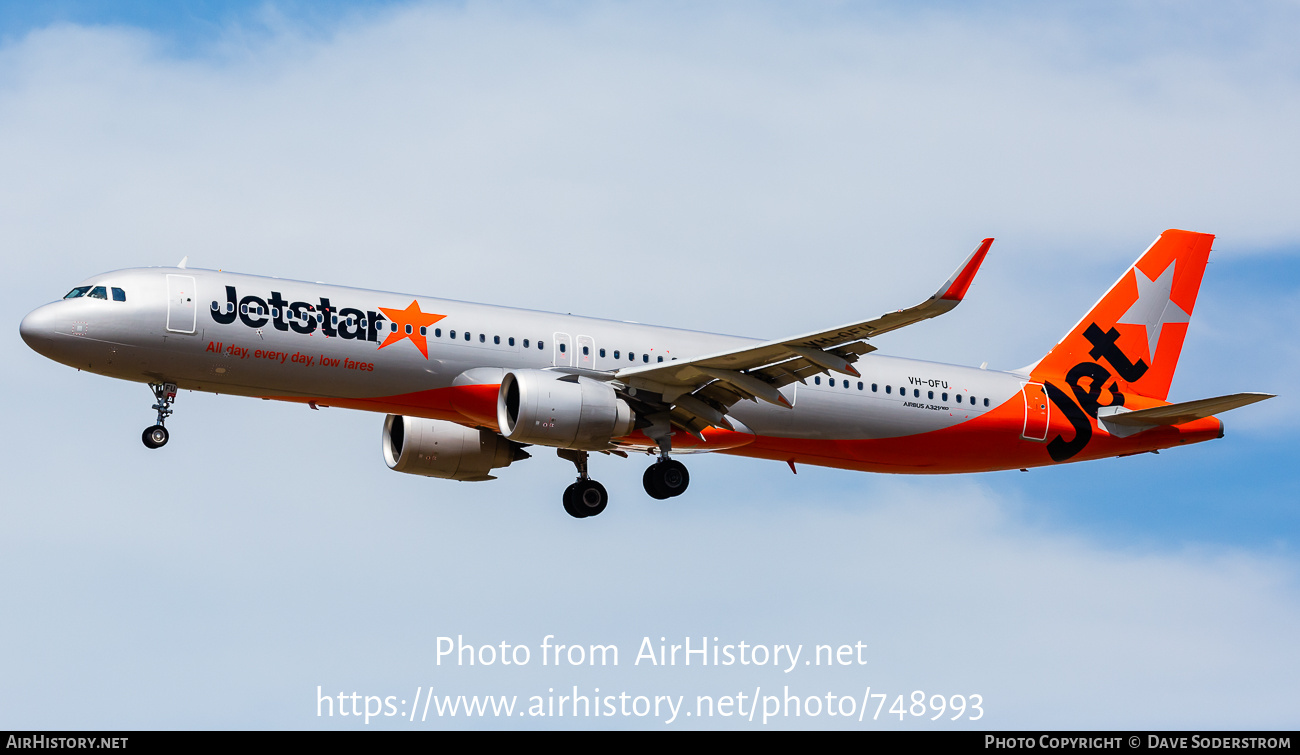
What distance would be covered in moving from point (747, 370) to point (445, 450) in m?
8.52

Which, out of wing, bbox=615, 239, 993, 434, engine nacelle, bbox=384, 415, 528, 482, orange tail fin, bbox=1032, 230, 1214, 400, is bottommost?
wing, bbox=615, 239, 993, 434

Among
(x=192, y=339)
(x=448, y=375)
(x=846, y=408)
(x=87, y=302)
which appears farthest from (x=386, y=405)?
(x=846, y=408)

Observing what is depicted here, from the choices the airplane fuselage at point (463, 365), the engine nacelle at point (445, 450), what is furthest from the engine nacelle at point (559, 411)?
the engine nacelle at point (445, 450)

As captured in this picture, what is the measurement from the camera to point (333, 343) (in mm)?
31422

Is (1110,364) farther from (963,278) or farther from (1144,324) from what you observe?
(963,278)

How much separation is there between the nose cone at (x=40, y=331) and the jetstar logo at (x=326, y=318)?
3.13m

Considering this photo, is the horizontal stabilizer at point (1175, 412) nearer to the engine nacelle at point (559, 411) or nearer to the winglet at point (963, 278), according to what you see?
the winglet at point (963, 278)

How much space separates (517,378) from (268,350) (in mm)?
5053

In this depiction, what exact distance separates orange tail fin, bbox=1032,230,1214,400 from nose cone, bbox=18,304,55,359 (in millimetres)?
23442

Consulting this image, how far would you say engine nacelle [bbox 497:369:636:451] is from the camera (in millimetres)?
31266

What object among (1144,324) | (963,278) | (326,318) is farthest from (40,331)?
(1144,324)

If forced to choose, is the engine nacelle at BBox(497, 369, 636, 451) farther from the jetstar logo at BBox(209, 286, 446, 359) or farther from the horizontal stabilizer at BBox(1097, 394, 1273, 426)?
the horizontal stabilizer at BBox(1097, 394, 1273, 426)

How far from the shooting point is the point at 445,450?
37.1 m

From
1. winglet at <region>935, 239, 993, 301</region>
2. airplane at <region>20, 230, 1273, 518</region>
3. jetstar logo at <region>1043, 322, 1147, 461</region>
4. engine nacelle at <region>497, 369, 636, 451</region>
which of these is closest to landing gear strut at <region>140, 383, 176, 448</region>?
airplane at <region>20, 230, 1273, 518</region>
